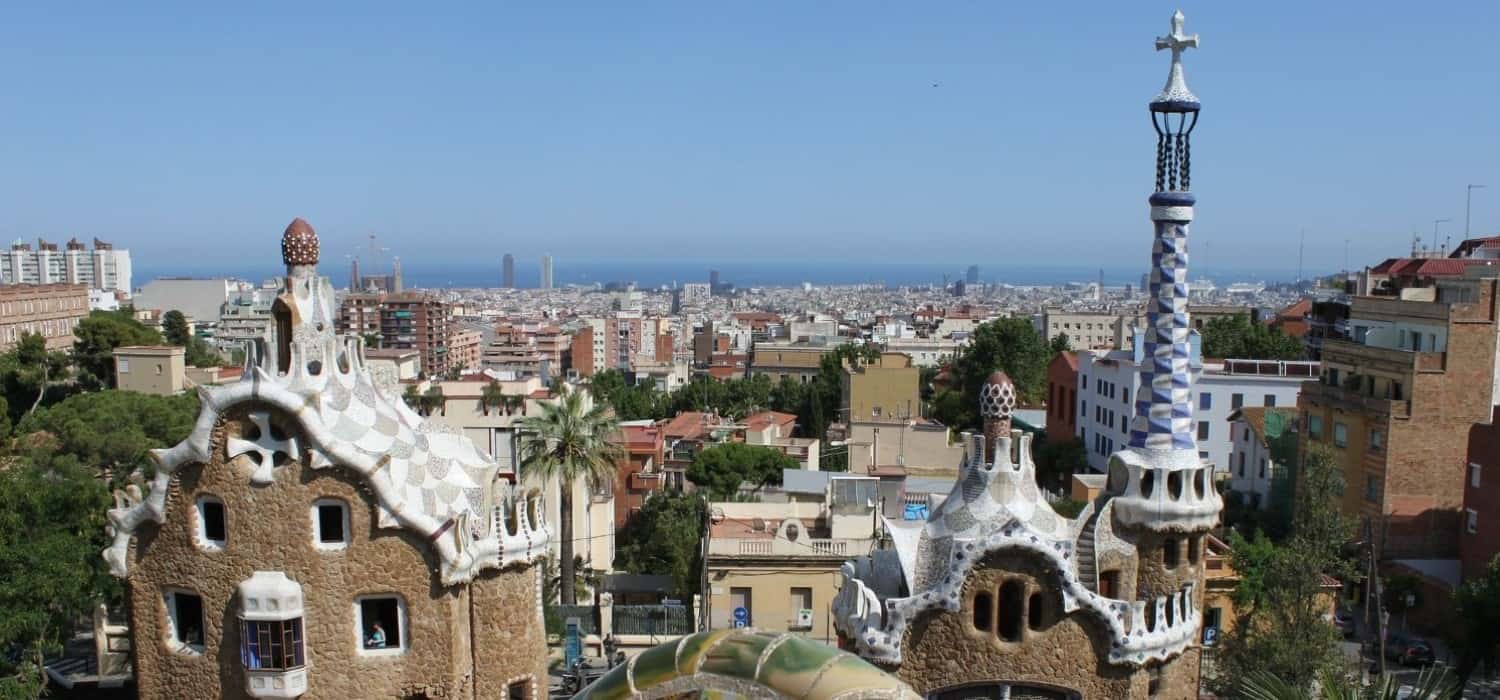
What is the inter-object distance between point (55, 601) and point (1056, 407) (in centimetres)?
5246

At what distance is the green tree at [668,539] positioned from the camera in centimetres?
3294

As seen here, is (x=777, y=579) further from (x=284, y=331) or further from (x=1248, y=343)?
(x=1248, y=343)

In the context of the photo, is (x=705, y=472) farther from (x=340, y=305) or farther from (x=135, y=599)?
(x=340, y=305)

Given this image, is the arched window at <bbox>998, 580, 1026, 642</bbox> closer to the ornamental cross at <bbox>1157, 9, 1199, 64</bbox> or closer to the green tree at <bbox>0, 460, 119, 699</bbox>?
the ornamental cross at <bbox>1157, 9, 1199, 64</bbox>

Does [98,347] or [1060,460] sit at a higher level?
[98,347]

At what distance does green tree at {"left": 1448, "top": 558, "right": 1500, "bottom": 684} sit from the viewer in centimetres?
2781

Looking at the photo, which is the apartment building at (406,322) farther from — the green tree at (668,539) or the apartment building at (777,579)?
the apartment building at (777,579)

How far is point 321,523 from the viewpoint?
60.7 ft

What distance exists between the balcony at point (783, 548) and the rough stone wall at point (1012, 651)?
9.75 m

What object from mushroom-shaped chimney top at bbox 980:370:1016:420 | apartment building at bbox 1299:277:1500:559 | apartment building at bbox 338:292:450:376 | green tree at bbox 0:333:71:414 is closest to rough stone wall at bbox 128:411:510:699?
mushroom-shaped chimney top at bbox 980:370:1016:420

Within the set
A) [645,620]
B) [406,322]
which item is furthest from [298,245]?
[406,322]

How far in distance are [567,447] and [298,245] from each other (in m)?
10.9

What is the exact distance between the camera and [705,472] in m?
44.4

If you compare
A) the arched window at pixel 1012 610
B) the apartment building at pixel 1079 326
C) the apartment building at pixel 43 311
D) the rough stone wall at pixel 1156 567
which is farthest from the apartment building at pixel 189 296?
the rough stone wall at pixel 1156 567
